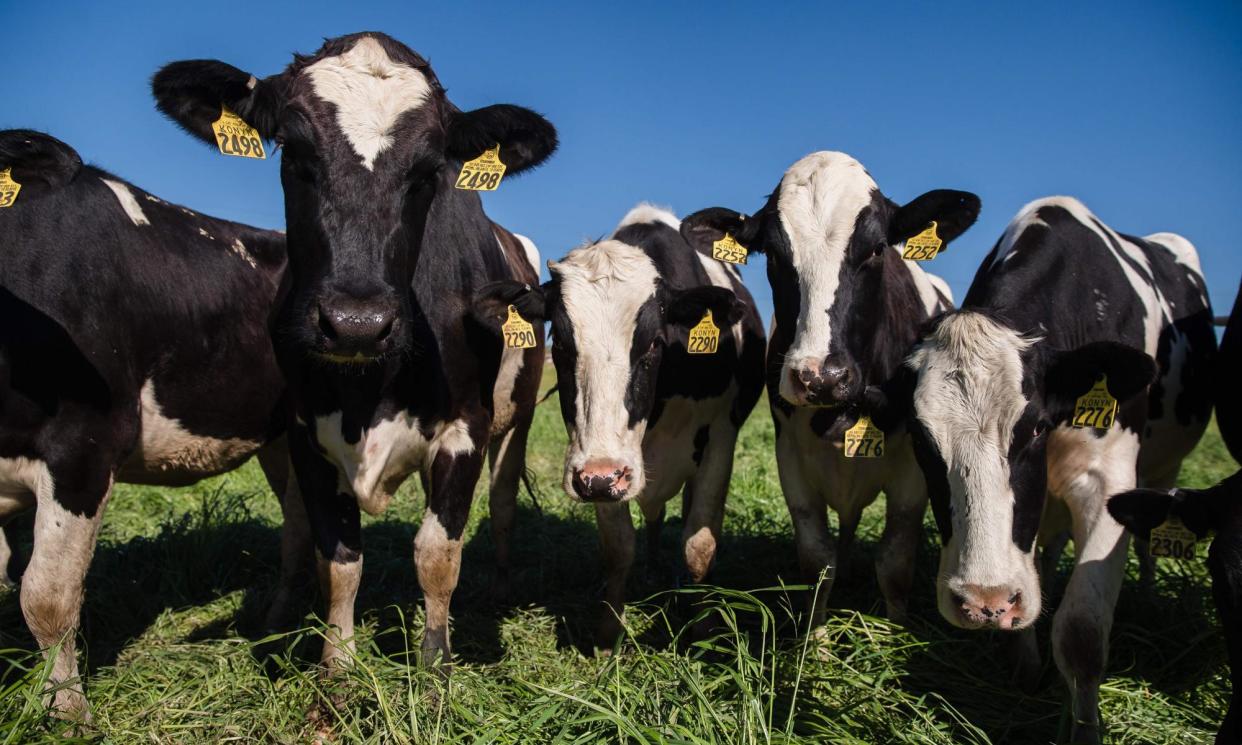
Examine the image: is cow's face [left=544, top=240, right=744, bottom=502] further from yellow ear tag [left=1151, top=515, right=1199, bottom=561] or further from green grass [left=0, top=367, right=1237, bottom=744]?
yellow ear tag [left=1151, top=515, right=1199, bottom=561]

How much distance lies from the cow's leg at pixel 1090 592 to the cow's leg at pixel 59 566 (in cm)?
427

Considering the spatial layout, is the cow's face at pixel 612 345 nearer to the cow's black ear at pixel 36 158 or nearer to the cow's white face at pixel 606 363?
the cow's white face at pixel 606 363

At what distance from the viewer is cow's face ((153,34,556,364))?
3770 mm

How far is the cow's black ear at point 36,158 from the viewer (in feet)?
13.3

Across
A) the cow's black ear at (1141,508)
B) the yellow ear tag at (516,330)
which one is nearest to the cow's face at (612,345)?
the yellow ear tag at (516,330)

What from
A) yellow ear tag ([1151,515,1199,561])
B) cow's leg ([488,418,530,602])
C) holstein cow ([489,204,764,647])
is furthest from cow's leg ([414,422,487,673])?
yellow ear tag ([1151,515,1199,561])

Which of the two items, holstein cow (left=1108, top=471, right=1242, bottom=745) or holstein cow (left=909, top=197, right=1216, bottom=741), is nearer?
holstein cow (left=1108, top=471, right=1242, bottom=745)

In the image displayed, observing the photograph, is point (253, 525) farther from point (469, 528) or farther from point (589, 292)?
point (589, 292)

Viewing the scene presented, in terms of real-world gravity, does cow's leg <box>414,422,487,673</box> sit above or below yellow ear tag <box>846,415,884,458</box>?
below

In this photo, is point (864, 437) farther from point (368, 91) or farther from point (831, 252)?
point (368, 91)

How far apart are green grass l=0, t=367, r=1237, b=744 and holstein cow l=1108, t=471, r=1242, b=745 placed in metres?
0.93

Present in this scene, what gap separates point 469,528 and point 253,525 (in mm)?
1705

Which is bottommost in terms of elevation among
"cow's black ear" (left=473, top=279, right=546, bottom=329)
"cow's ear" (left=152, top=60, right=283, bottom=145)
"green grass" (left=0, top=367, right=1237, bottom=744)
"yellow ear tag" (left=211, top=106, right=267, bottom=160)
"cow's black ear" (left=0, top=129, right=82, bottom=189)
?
"green grass" (left=0, top=367, right=1237, bottom=744)

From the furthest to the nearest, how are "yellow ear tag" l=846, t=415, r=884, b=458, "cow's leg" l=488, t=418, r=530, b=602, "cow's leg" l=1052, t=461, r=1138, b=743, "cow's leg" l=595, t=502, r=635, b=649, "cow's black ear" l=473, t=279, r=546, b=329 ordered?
"cow's leg" l=488, t=418, r=530, b=602 < "cow's leg" l=595, t=502, r=635, b=649 < "cow's black ear" l=473, t=279, r=546, b=329 < "yellow ear tag" l=846, t=415, r=884, b=458 < "cow's leg" l=1052, t=461, r=1138, b=743
